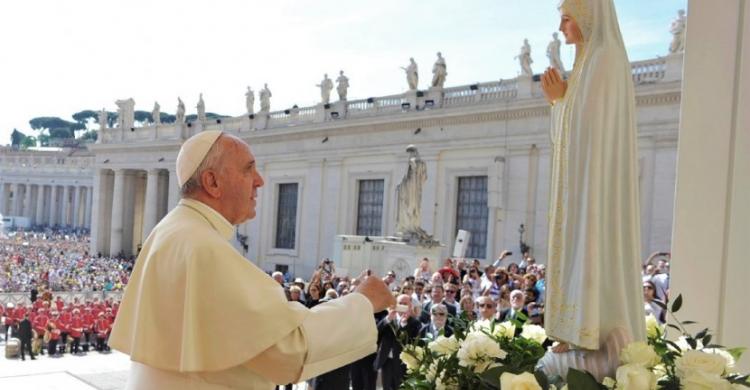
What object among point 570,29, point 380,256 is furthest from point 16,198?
point 570,29

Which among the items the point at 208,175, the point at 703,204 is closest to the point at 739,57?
the point at 703,204

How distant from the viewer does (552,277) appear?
9.14 feet

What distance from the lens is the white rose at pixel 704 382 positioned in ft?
7.60

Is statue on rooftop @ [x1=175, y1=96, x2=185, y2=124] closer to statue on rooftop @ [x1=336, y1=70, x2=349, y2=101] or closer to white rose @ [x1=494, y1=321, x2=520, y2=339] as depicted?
statue on rooftop @ [x1=336, y1=70, x2=349, y2=101]

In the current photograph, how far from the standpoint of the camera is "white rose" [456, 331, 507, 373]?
2.81m

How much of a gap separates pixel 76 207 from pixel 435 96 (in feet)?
220

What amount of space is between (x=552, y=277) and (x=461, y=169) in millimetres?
24187

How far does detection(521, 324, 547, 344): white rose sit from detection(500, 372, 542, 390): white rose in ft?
2.27

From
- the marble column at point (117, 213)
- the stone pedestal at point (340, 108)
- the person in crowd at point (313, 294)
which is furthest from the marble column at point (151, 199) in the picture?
the person in crowd at point (313, 294)

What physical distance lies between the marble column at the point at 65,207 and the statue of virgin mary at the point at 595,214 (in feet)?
290

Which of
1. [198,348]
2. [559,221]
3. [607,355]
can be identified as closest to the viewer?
[198,348]

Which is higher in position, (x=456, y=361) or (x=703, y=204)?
(x=703, y=204)

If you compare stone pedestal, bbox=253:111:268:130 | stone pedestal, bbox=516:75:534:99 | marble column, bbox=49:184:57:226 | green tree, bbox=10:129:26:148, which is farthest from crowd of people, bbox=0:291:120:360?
green tree, bbox=10:129:26:148

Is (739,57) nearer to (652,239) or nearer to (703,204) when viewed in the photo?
(703,204)
